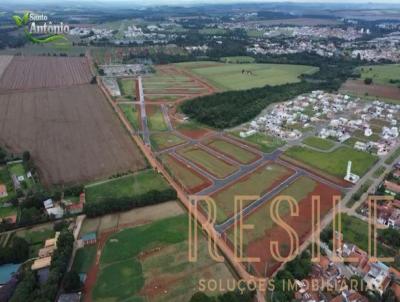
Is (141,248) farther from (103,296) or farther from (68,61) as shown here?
(68,61)

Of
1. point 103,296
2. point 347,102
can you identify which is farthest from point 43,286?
point 347,102

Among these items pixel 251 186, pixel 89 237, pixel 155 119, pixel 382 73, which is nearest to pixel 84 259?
pixel 89 237

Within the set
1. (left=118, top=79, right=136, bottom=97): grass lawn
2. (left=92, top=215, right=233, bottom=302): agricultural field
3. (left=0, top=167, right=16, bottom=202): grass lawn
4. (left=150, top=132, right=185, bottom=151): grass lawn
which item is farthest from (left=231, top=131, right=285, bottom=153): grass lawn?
(left=0, top=167, right=16, bottom=202): grass lawn

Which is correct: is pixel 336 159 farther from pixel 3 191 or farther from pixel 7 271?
Result: pixel 3 191

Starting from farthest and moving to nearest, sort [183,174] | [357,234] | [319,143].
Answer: [319,143] < [183,174] < [357,234]

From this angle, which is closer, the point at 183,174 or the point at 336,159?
the point at 183,174

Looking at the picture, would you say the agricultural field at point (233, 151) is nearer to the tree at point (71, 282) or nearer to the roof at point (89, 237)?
the roof at point (89, 237)
